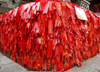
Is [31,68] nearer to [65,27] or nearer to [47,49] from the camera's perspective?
[47,49]

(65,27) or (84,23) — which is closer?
(65,27)

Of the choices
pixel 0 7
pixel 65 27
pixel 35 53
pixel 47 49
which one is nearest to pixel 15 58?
pixel 35 53

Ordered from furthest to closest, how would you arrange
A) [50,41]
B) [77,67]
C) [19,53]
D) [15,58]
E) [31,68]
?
1. [15,58]
2. [19,53]
3. [77,67]
4. [31,68]
5. [50,41]

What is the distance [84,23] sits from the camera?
2594 millimetres

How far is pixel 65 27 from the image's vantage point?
200cm

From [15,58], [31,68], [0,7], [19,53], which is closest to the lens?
[31,68]

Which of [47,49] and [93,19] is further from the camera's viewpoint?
[93,19]

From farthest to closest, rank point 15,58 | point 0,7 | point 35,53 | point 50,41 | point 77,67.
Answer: point 0,7, point 15,58, point 77,67, point 35,53, point 50,41

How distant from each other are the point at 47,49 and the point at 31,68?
790 mm

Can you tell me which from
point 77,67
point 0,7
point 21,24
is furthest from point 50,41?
point 0,7

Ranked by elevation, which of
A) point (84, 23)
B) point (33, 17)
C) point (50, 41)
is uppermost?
point (33, 17)

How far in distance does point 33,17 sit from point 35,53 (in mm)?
896

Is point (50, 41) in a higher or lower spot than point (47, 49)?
higher

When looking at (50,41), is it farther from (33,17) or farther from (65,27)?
(33,17)
